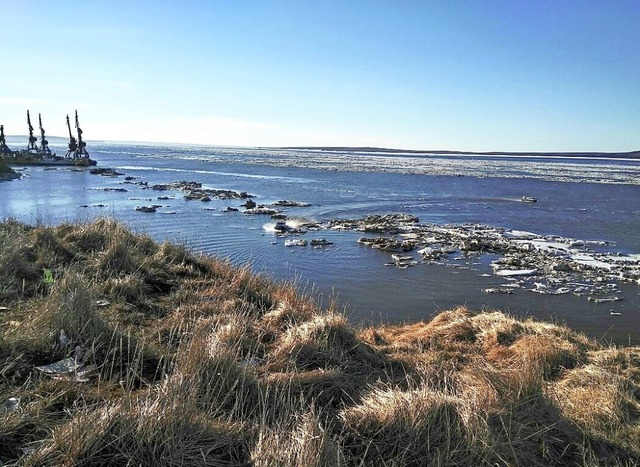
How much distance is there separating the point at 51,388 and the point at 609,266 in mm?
17171

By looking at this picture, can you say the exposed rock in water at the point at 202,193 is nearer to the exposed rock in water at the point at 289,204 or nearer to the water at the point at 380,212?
the water at the point at 380,212

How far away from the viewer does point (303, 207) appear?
30.5 meters

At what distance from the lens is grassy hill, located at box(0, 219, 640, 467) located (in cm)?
316

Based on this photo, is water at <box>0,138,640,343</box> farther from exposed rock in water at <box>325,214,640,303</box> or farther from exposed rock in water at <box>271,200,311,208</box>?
exposed rock in water at <box>271,200,311,208</box>

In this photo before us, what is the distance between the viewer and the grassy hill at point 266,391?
316 cm

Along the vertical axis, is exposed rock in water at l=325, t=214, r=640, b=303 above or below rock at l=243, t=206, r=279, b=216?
above

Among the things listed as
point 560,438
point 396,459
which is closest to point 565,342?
point 560,438

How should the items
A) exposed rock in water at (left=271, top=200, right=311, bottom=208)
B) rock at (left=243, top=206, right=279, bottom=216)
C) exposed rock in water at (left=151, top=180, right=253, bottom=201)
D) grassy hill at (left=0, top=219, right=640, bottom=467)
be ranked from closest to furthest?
grassy hill at (left=0, top=219, right=640, bottom=467) → rock at (left=243, top=206, right=279, bottom=216) → exposed rock in water at (left=271, top=200, right=311, bottom=208) → exposed rock in water at (left=151, top=180, right=253, bottom=201)

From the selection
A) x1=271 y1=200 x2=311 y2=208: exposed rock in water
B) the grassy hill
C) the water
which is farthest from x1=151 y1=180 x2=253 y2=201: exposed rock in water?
the grassy hill

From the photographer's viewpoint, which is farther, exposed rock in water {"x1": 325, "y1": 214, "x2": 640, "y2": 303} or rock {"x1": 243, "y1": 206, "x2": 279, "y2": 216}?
rock {"x1": 243, "y1": 206, "x2": 279, "y2": 216}

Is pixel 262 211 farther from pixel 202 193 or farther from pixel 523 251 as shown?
pixel 523 251

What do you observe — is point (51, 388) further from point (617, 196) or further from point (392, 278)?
point (617, 196)

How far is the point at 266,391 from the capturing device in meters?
4.06

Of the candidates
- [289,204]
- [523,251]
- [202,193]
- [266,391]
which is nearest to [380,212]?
[289,204]
